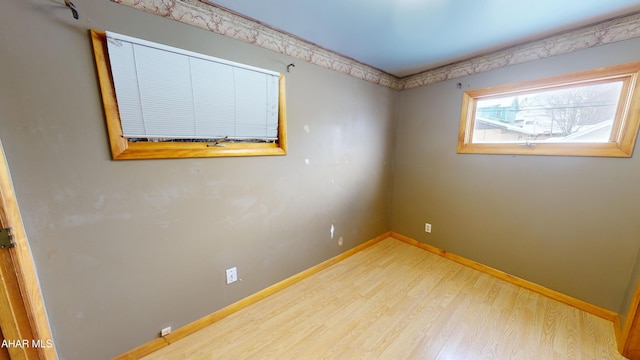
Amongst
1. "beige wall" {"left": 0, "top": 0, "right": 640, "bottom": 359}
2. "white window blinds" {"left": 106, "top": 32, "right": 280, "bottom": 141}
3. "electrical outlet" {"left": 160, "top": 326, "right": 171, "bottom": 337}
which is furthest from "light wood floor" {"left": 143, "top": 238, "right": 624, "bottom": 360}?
"white window blinds" {"left": 106, "top": 32, "right": 280, "bottom": 141}

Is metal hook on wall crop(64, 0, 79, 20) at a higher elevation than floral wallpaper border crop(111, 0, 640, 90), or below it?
below

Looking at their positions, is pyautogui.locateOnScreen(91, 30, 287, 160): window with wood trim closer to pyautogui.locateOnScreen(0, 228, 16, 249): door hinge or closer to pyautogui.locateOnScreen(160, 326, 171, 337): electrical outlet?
pyautogui.locateOnScreen(0, 228, 16, 249): door hinge

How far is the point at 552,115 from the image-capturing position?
1.80 meters

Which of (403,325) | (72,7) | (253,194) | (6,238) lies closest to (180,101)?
(72,7)

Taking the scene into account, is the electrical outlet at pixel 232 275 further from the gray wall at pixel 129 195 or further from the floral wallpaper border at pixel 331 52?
the floral wallpaper border at pixel 331 52

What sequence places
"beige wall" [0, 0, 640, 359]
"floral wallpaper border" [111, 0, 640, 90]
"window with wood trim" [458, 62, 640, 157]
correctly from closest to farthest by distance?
"beige wall" [0, 0, 640, 359] < "floral wallpaper border" [111, 0, 640, 90] < "window with wood trim" [458, 62, 640, 157]

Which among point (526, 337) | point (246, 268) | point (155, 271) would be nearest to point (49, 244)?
point (155, 271)

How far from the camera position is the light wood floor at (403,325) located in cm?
138

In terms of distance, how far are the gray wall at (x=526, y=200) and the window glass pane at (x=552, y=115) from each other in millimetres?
172

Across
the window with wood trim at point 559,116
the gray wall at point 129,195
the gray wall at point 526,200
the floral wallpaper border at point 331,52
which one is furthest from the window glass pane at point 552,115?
the gray wall at point 129,195

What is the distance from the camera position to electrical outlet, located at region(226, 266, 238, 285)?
5.42ft

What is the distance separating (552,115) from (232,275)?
2953 millimetres

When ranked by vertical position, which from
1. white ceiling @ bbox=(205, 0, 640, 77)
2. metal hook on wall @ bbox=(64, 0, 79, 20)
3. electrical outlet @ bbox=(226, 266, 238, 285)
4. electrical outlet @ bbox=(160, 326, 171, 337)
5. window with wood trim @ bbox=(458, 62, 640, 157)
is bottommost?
electrical outlet @ bbox=(160, 326, 171, 337)

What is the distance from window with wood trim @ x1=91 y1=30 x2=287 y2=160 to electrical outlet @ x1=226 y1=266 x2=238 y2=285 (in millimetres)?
894
